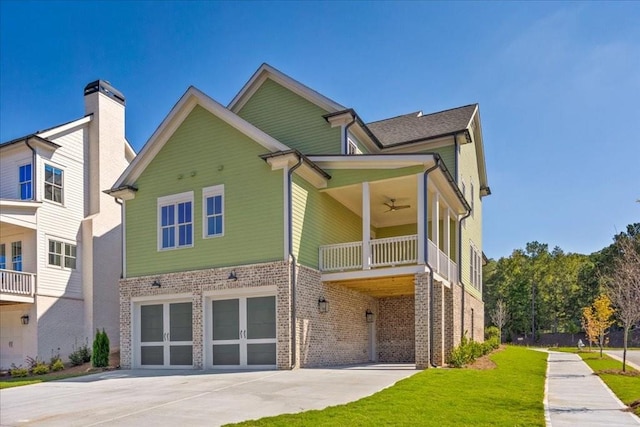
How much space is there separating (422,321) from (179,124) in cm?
999

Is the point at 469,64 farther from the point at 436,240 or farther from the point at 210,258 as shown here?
the point at 210,258

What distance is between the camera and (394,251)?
16016 millimetres

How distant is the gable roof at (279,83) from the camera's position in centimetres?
1873

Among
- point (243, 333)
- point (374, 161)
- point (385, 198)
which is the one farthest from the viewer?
point (385, 198)

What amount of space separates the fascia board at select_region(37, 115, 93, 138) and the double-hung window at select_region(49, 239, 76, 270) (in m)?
4.53

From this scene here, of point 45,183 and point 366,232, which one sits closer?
point 366,232

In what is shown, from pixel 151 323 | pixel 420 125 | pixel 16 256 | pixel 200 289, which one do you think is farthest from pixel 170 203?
pixel 420 125

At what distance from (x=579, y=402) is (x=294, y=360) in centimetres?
724

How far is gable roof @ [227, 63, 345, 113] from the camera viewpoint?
1873 cm

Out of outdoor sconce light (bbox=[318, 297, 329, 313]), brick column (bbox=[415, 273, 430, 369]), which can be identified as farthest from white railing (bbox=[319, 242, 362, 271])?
brick column (bbox=[415, 273, 430, 369])

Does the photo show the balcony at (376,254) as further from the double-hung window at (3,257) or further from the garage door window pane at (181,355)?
the double-hung window at (3,257)

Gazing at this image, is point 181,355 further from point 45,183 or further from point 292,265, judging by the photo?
point 45,183

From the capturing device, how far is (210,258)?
16172mm

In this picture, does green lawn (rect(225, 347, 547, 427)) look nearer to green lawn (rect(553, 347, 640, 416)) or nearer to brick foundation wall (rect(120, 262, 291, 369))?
green lawn (rect(553, 347, 640, 416))
